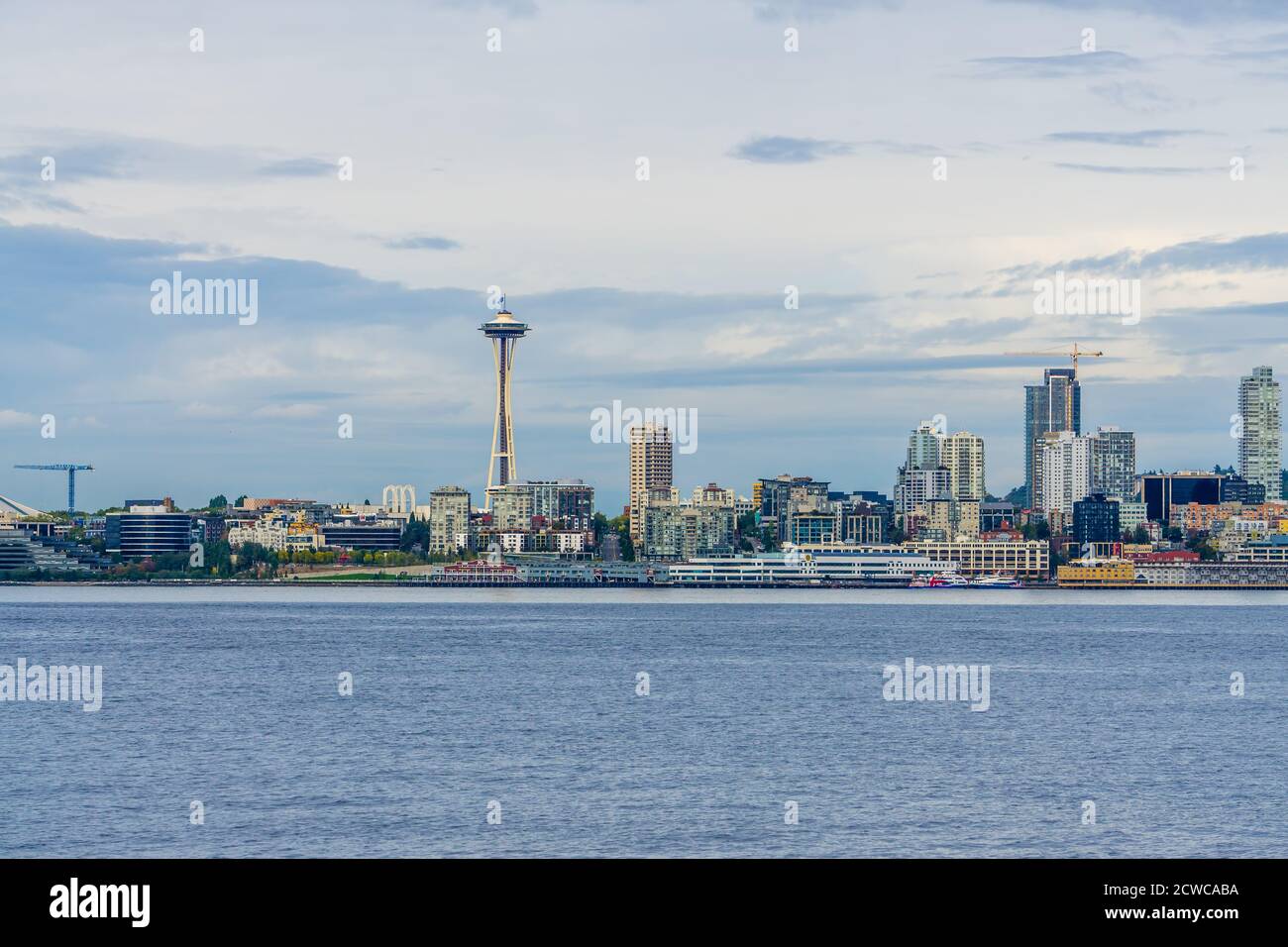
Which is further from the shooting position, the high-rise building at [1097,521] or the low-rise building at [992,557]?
the high-rise building at [1097,521]

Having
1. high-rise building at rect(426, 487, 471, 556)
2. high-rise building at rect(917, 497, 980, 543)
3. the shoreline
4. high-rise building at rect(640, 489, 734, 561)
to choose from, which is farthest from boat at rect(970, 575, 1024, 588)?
high-rise building at rect(426, 487, 471, 556)

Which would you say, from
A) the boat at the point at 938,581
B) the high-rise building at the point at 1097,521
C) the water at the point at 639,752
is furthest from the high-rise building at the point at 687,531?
the water at the point at 639,752

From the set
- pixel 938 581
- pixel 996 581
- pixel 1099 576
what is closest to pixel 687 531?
pixel 938 581

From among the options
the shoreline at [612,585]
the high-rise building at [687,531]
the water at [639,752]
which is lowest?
the shoreline at [612,585]

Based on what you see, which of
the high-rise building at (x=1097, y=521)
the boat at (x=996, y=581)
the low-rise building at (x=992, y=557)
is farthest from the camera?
the high-rise building at (x=1097, y=521)

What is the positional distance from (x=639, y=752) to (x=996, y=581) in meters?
127

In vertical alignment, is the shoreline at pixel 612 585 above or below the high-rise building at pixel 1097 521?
below

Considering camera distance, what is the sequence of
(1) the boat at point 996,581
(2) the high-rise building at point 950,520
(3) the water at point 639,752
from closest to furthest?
(3) the water at point 639,752, (1) the boat at point 996,581, (2) the high-rise building at point 950,520

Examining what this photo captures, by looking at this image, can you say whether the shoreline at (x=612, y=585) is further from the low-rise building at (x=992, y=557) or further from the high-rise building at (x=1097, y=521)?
the high-rise building at (x=1097, y=521)

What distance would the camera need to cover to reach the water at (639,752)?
2084cm

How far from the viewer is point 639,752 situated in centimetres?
2881

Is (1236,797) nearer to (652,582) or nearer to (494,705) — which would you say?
(494,705)

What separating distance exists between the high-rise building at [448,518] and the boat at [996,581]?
61396 millimetres

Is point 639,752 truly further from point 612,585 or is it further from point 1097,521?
point 1097,521
